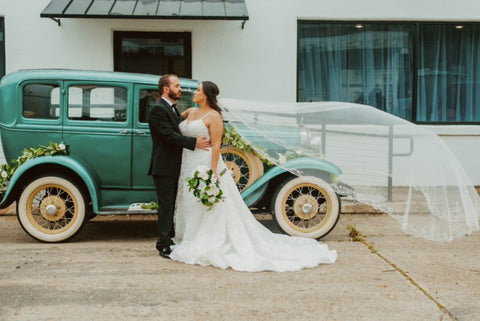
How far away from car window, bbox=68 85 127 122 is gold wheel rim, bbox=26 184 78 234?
2.88 feet

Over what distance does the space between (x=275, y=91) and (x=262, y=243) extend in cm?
504

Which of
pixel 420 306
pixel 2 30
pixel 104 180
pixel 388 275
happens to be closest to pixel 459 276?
pixel 388 275

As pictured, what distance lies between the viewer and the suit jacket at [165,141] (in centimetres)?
612

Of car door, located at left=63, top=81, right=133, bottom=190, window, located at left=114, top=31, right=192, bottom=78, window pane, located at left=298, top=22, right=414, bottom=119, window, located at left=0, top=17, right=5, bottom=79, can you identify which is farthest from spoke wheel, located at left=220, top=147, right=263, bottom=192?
window, located at left=0, top=17, right=5, bottom=79

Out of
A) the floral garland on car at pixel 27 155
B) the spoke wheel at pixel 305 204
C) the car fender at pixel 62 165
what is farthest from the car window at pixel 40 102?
the spoke wheel at pixel 305 204

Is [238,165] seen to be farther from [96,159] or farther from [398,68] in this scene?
[398,68]

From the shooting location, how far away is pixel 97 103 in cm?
694

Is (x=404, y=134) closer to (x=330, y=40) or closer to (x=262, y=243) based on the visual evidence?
(x=262, y=243)

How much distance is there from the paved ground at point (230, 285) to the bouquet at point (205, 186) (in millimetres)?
713

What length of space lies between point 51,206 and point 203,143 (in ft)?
6.28

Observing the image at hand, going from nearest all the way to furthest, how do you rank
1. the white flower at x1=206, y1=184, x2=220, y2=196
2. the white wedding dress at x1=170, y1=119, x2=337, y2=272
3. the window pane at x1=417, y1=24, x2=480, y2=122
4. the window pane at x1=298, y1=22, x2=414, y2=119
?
the white wedding dress at x1=170, y1=119, x2=337, y2=272 < the white flower at x1=206, y1=184, x2=220, y2=196 < the window pane at x1=298, y1=22, x2=414, y2=119 < the window pane at x1=417, y1=24, x2=480, y2=122

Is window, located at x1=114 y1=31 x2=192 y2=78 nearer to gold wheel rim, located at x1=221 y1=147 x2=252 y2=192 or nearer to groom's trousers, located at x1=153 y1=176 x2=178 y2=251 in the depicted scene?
gold wheel rim, located at x1=221 y1=147 x2=252 y2=192

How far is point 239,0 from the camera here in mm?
10000

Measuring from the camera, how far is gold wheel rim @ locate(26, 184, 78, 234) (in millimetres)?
6711
